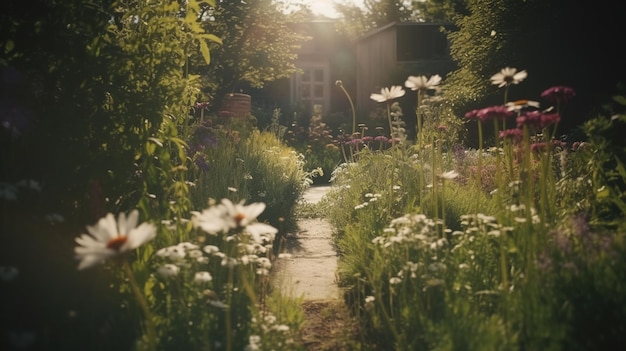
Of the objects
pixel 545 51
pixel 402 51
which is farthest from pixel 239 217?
pixel 402 51

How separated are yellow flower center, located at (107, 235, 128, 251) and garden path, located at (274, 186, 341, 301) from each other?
3.90ft

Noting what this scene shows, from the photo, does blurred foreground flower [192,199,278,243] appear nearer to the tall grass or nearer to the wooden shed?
the tall grass

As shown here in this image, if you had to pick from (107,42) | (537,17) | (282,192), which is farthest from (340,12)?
(107,42)

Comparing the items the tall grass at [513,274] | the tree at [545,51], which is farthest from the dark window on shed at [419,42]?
the tall grass at [513,274]

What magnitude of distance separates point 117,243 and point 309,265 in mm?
2750

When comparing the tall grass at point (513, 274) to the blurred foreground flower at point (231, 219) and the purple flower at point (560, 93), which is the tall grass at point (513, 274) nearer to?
the purple flower at point (560, 93)

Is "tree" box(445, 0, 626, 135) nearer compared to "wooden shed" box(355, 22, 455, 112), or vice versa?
"tree" box(445, 0, 626, 135)

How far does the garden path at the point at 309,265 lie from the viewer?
12.2 feet

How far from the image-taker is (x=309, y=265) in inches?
178

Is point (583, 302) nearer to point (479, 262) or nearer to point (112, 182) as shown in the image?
point (479, 262)

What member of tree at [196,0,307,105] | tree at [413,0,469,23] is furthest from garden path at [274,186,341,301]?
tree at [413,0,469,23]

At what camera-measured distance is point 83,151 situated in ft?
9.23

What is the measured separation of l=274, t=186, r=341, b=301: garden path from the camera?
12.2 feet

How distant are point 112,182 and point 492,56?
7567 mm
